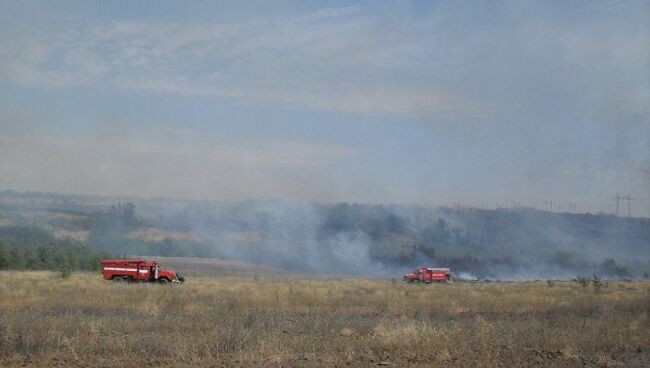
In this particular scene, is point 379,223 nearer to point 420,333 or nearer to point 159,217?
Answer: point 159,217

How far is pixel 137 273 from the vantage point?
170 feet

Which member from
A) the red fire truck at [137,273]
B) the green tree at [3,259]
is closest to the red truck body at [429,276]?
the red fire truck at [137,273]

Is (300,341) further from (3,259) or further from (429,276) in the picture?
(3,259)

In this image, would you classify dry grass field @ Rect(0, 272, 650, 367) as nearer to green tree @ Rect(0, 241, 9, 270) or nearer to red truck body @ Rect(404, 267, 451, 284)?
red truck body @ Rect(404, 267, 451, 284)

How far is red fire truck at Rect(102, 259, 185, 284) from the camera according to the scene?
2025 inches

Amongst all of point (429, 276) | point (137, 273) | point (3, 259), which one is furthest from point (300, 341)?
point (3, 259)

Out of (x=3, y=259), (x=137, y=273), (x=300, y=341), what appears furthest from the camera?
(x=3, y=259)

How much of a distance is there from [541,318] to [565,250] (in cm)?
11230

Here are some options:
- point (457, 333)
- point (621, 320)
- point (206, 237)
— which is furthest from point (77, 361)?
point (206, 237)

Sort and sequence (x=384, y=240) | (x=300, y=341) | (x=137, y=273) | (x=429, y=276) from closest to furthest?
1. (x=300, y=341)
2. (x=137, y=273)
3. (x=429, y=276)
4. (x=384, y=240)

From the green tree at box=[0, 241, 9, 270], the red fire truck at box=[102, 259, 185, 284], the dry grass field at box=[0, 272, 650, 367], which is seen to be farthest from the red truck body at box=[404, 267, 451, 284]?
the green tree at box=[0, 241, 9, 270]

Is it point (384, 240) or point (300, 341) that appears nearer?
point (300, 341)

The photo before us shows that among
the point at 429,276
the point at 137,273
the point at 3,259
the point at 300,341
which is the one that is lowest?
the point at 429,276

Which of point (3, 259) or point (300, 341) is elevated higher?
point (300, 341)
